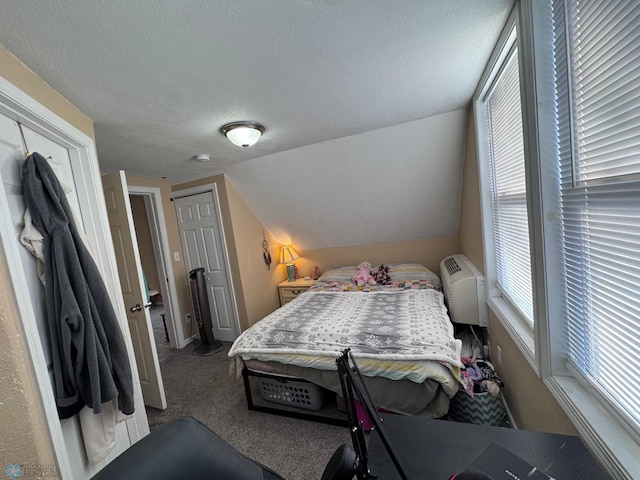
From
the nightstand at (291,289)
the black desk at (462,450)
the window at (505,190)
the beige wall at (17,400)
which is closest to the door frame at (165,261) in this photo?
the nightstand at (291,289)

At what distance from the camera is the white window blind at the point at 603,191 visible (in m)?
0.66

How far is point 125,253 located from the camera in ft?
6.84

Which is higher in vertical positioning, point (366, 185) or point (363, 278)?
point (366, 185)

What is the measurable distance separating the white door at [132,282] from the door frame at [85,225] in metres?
0.44

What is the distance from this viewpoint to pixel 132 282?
2.08 m

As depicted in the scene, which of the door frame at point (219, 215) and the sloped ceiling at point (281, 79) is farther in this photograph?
the door frame at point (219, 215)

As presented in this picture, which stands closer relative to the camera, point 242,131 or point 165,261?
point 242,131

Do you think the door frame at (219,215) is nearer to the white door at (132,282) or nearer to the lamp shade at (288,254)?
the lamp shade at (288,254)

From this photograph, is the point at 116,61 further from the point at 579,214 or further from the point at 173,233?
the point at 173,233

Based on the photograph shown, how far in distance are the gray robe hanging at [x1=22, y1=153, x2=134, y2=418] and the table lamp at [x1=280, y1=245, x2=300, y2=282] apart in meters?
2.89

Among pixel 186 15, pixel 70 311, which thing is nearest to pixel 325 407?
pixel 70 311

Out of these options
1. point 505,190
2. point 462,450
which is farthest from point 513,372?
point 505,190

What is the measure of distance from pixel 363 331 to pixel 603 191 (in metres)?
1.54

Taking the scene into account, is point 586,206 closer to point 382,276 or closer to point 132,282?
point 382,276
